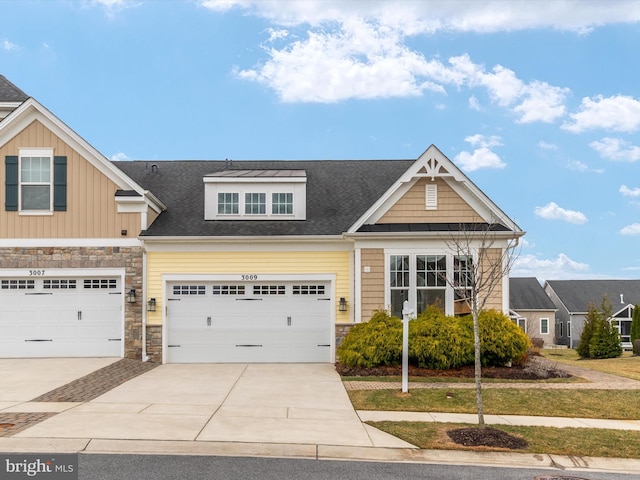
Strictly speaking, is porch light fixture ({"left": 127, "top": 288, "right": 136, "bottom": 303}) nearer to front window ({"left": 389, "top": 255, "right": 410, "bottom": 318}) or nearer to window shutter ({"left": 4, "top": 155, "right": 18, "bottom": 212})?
window shutter ({"left": 4, "top": 155, "right": 18, "bottom": 212})

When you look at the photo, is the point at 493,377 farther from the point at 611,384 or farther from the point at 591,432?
the point at 591,432

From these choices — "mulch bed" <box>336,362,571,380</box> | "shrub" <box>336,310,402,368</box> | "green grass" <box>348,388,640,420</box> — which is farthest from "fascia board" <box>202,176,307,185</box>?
"green grass" <box>348,388,640,420</box>

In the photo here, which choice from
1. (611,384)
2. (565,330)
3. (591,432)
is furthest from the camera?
(565,330)

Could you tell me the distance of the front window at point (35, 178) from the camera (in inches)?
626

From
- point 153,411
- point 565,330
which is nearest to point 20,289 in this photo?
point 153,411

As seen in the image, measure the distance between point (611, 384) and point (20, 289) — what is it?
17.7m

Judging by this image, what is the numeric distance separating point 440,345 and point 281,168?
1047 centimetres

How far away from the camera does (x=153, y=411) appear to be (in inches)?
363

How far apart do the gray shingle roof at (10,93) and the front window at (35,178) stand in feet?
13.1

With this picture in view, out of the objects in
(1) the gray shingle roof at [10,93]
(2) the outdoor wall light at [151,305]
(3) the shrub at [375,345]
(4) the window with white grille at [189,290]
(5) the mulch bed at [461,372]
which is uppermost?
(1) the gray shingle roof at [10,93]

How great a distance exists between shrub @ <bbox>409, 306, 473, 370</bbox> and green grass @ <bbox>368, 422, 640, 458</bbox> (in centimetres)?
484

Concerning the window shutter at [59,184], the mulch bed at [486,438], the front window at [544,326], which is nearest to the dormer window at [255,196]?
the window shutter at [59,184]

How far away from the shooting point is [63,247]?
51.8ft

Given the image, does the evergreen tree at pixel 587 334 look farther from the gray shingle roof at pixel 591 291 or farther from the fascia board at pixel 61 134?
the fascia board at pixel 61 134
